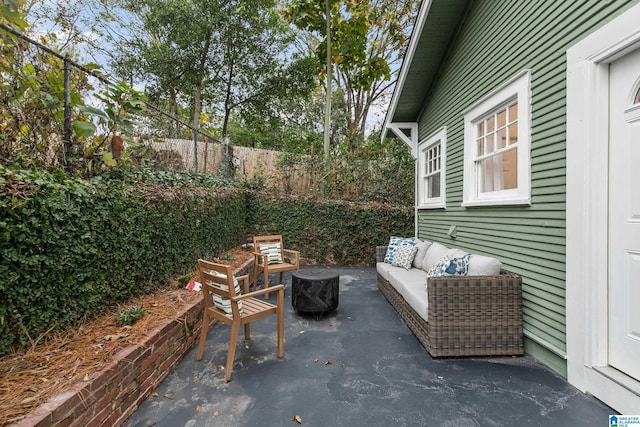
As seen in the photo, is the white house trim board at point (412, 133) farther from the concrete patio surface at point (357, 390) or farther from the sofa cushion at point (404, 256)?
the concrete patio surface at point (357, 390)

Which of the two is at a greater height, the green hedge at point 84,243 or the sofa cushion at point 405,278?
the green hedge at point 84,243

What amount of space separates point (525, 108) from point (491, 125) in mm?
796

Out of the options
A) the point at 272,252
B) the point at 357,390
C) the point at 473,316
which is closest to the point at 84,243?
the point at 357,390

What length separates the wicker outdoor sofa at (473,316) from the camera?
2.70 meters

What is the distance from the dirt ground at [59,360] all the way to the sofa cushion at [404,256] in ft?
10.6

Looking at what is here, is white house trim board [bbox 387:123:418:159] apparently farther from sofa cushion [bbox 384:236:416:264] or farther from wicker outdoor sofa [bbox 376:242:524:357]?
wicker outdoor sofa [bbox 376:242:524:357]

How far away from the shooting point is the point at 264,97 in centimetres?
1172

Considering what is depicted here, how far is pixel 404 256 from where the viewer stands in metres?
4.62

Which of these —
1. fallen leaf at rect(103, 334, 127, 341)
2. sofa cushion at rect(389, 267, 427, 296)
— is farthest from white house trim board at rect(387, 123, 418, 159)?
fallen leaf at rect(103, 334, 127, 341)

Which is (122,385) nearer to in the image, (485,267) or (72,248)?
(72,248)

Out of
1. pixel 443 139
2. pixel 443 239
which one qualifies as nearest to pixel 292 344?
pixel 443 239

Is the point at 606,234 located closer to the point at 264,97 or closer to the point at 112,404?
the point at 112,404

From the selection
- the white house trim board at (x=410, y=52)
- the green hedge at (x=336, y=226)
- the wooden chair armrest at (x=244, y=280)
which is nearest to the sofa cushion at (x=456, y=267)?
the wooden chair armrest at (x=244, y=280)

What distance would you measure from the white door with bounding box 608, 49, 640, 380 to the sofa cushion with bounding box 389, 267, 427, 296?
1651mm
